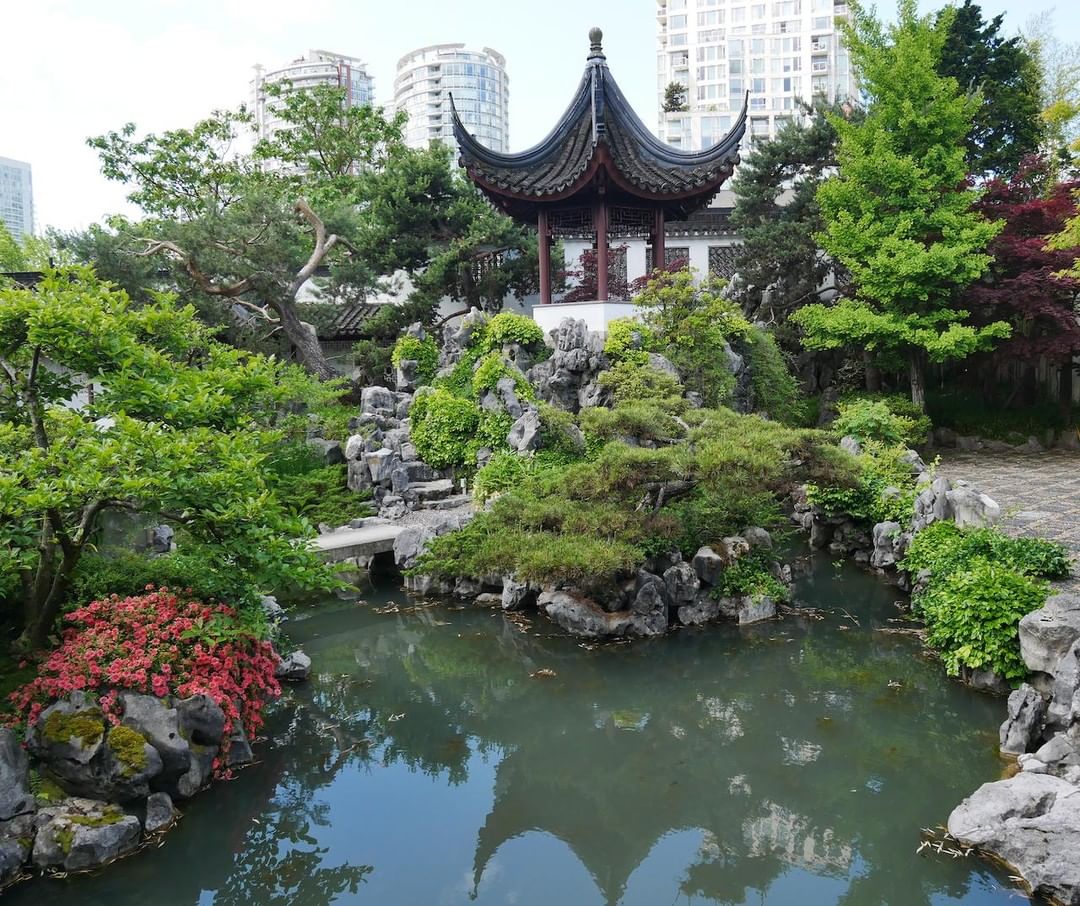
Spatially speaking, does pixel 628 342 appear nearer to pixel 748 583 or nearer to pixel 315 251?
pixel 748 583

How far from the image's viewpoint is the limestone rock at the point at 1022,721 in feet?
20.7

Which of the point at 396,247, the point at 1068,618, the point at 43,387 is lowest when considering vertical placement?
the point at 1068,618

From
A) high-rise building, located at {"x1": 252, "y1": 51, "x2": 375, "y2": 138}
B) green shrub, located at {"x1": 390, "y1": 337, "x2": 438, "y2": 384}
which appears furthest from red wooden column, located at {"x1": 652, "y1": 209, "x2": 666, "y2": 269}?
high-rise building, located at {"x1": 252, "y1": 51, "x2": 375, "y2": 138}

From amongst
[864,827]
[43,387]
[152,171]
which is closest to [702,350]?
[864,827]

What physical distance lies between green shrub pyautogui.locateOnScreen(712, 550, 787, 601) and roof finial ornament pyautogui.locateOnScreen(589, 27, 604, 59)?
35.5ft

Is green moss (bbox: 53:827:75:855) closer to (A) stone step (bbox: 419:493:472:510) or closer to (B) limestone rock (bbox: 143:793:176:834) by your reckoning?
(B) limestone rock (bbox: 143:793:176:834)

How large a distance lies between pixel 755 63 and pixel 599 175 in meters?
47.9

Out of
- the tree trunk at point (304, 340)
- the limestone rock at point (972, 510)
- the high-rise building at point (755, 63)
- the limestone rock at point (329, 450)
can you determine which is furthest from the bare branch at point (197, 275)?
the high-rise building at point (755, 63)

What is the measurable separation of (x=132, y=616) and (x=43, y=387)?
189 centimetres

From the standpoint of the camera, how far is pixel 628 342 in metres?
14.4

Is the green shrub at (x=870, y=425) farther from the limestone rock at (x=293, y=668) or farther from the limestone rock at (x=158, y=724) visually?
the limestone rock at (x=158, y=724)

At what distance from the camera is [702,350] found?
577 inches

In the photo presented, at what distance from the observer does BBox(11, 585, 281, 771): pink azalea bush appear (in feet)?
18.6

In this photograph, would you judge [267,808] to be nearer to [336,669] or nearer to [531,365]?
[336,669]
